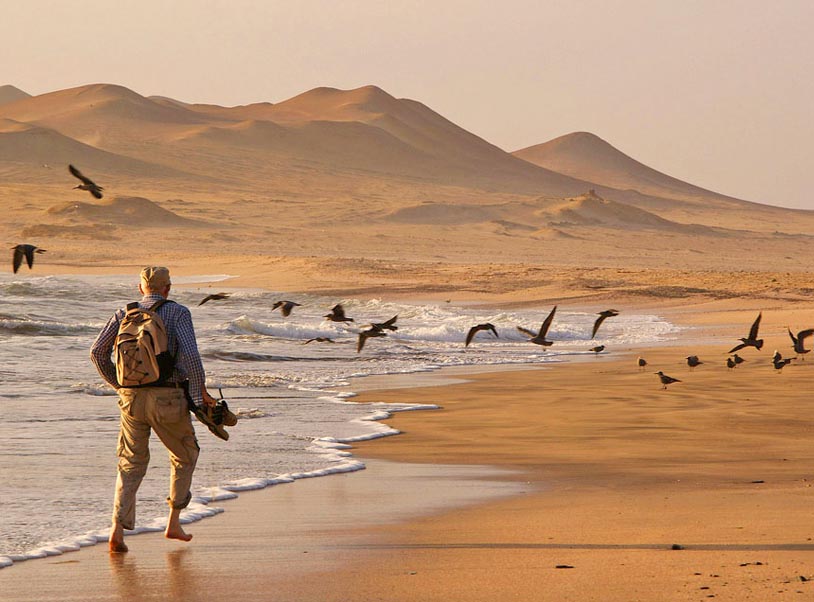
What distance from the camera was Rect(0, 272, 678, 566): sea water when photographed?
26.4 ft

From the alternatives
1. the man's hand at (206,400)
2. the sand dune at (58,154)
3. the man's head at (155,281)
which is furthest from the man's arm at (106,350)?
the sand dune at (58,154)

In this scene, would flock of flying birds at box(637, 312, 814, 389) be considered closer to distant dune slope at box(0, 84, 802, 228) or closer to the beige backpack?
the beige backpack

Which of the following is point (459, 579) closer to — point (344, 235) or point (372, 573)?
point (372, 573)

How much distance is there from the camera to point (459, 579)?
573cm

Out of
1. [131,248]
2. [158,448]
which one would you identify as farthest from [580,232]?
[158,448]

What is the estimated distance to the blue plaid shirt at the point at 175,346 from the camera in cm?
657

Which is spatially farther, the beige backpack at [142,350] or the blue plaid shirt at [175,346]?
the blue plaid shirt at [175,346]

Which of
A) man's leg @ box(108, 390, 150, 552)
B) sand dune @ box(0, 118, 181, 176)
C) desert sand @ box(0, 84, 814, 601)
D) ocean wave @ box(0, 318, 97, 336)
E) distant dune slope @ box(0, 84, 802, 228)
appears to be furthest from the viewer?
distant dune slope @ box(0, 84, 802, 228)

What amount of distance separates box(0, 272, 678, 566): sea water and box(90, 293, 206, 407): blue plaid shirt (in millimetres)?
950

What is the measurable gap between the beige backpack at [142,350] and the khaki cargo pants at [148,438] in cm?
11

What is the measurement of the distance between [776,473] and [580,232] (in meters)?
73.1

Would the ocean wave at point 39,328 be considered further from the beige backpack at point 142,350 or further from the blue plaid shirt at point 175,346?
the beige backpack at point 142,350

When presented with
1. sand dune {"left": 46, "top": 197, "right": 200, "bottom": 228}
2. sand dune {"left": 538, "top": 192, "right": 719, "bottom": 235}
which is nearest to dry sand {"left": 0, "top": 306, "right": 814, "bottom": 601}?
sand dune {"left": 46, "top": 197, "right": 200, "bottom": 228}

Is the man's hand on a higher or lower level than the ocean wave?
higher
